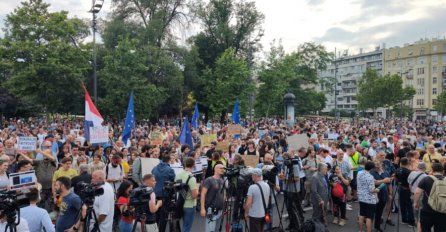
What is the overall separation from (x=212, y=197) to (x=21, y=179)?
→ 3.59 meters

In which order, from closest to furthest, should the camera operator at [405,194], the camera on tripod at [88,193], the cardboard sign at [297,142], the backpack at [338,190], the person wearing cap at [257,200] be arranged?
the camera on tripod at [88,193] → the person wearing cap at [257,200] → the camera operator at [405,194] → the backpack at [338,190] → the cardboard sign at [297,142]

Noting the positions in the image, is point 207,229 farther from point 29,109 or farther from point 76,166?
point 29,109

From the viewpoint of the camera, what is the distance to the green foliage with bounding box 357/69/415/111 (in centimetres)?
6412

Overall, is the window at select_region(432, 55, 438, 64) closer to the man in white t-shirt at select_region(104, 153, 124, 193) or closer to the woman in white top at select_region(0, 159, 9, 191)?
the man in white t-shirt at select_region(104, 153, 124, 193)

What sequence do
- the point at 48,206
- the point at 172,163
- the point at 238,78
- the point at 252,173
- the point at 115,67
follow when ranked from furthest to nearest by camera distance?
the point at 238,78 → the point at 115,67 → the point at 48,206 → the point at 172,163 → the point at 252,173

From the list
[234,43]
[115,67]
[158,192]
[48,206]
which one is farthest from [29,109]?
[158,192]

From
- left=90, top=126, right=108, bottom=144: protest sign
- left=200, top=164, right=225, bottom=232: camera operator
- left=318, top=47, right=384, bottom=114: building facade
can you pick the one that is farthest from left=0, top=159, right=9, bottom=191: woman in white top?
left=318, top=47, right=384, bottom=114: building facade

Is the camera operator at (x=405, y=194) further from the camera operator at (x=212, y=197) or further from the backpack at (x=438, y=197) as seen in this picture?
the camera operator at (x=212, y=197)

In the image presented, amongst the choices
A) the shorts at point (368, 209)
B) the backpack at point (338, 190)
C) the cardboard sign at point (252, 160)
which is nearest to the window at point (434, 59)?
the backpack at point (338, 190)

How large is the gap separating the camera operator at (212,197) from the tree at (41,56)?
25192 mm

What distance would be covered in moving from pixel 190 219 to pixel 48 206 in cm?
461

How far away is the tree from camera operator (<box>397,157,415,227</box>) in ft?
84.6

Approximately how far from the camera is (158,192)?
8.41 metres

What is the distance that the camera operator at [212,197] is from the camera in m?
7.93
